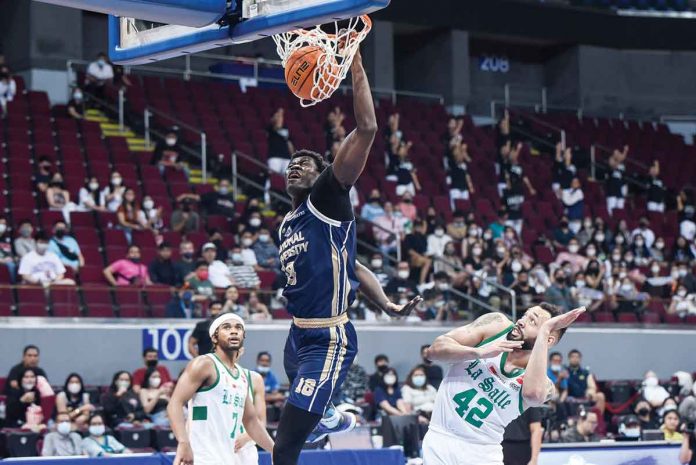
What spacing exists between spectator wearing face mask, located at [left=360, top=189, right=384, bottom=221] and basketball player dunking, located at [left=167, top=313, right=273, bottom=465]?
11669 mm

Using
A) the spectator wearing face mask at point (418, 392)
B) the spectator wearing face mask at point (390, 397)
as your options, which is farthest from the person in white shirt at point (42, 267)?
the spectator wearing face mask at point (418, 392)

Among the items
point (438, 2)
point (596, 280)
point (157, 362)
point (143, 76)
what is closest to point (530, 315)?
point (157, 362)

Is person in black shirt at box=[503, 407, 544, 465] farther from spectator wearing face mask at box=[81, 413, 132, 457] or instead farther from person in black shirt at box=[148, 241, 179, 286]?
person in black shirt at box=[148, 241, 179, 286]

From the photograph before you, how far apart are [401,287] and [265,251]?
212cm

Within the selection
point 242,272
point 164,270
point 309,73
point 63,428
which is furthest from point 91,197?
point 309,73

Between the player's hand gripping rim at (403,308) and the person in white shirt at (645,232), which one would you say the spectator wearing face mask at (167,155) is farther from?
the player's hand gripping rim at (403,308)

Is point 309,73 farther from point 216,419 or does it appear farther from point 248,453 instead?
point 248,453

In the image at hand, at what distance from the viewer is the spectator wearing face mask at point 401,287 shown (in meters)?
17.5

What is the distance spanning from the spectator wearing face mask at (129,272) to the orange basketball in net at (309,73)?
976cm

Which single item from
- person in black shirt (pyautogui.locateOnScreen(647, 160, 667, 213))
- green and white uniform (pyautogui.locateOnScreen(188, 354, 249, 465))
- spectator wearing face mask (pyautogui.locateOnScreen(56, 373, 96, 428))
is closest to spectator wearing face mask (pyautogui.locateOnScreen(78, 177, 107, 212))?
spectator wearing face mask (pyautogui.locateOnScreen(56, 373, 96, 428))

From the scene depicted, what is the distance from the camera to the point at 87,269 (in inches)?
659

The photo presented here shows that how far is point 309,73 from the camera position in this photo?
7211 millimetres

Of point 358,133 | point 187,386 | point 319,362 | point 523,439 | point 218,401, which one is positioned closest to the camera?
point 358,133

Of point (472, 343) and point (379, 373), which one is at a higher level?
point (472, 343)
